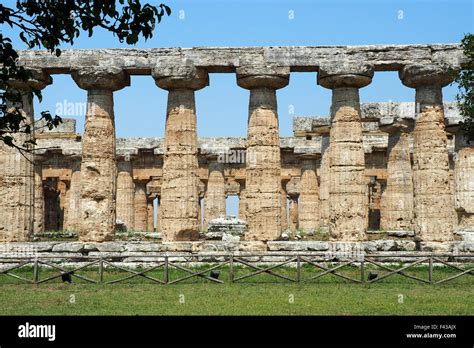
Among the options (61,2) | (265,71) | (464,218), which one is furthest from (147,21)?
(464,218)

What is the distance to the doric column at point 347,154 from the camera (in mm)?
26062

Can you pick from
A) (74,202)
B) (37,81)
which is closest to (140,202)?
(74,202)

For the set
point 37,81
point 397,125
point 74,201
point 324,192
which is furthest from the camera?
point 74,201

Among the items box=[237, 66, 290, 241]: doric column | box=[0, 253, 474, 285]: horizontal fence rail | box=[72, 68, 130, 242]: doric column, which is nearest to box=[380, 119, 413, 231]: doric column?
box=[0, 253, 474, 285]: horizontal fence rail

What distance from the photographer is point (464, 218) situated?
32.6 metres

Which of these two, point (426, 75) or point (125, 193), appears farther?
point (125, 193)

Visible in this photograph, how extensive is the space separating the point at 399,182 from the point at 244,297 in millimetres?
20420

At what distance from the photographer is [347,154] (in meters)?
26.4

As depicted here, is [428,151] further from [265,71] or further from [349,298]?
[349,298]

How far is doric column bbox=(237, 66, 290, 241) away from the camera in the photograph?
26297mm

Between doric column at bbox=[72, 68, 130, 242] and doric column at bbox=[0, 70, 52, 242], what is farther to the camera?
doric column at bbox=[0, 70, 52, 242]

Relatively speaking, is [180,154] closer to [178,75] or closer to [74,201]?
[178,75]

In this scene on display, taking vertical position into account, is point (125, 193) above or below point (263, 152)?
below

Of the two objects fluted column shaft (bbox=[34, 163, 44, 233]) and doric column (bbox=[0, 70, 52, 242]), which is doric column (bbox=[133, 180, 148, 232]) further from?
doric column (bbox=[0, 70, 52, 242])
